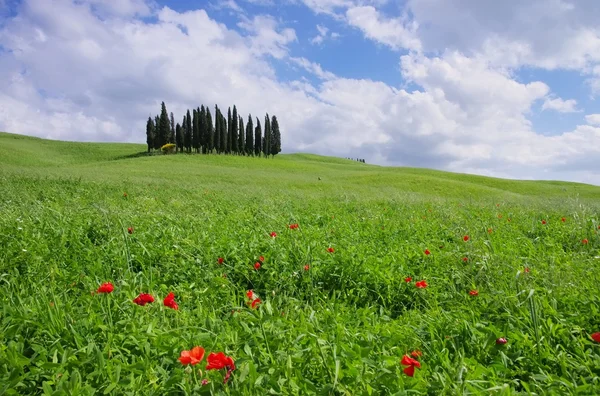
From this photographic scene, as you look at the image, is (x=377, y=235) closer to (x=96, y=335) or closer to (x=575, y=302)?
(x=575, y=302)

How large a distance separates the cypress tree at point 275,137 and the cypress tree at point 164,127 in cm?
2176

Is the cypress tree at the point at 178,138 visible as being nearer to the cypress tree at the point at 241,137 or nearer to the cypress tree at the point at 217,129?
the cypress tree at the point at 217,129

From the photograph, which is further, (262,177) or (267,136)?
(267,136)

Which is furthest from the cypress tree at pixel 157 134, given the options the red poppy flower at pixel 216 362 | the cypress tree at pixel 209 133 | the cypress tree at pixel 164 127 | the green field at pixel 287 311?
the red poppy flower at pixel 216 362

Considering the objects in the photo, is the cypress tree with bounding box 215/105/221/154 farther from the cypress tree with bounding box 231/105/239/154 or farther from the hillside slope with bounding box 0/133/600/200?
the hillside slope with bounding box 0/133/600/200

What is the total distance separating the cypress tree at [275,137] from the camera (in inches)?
3155

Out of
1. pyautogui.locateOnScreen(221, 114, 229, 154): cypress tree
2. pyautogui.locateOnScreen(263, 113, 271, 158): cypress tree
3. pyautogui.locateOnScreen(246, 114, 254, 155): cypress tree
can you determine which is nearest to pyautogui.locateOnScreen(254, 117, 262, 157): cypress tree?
pyautogui.locateOnScreen(263, 113, 271, 158): cypress tree

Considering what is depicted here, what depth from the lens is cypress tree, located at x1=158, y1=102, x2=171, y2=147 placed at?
7156 cm

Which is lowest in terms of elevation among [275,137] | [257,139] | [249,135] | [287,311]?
[287,311]

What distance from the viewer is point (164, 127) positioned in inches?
2844

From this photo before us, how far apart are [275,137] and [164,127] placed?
23.2 metres

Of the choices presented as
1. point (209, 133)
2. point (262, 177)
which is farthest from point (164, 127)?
point (262, 177)

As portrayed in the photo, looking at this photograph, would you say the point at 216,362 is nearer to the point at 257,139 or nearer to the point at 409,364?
the point at 409,364

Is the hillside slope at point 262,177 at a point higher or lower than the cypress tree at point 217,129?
lower
